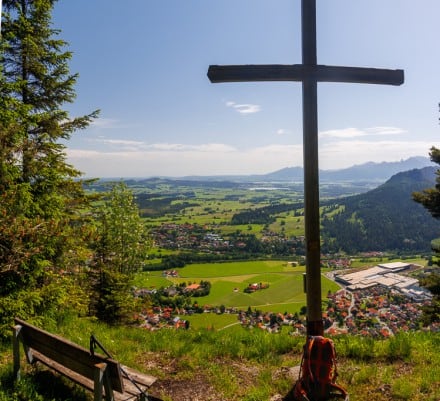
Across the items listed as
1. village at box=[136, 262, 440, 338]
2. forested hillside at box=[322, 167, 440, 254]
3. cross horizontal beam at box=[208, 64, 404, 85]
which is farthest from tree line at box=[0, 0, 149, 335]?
forested hillside at box=[322, 167, 440, 254]

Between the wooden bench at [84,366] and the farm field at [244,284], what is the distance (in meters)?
30.3

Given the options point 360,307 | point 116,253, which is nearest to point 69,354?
point 116,253

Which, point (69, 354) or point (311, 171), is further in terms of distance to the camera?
point (311, 171)

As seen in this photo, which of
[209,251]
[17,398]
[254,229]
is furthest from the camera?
[254,229]

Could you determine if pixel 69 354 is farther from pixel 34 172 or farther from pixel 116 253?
pixel 116 253

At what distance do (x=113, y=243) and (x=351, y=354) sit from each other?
9562 mm

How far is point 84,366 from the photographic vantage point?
3367 mm

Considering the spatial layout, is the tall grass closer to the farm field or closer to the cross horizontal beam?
the cross horizontal beam

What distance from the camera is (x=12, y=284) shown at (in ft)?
19.1

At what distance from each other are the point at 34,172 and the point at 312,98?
6.47 meters

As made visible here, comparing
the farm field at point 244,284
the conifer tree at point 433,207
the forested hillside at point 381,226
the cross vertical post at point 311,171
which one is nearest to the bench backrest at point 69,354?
the cross vertical post at point 311,171

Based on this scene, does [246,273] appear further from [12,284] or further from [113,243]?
[12,284]

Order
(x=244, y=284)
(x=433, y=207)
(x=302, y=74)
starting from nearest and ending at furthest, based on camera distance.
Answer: (x=302, y=74)
(x=433, y=207)
(x=244, y=284)

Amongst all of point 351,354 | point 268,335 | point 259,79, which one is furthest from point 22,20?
point 351,354
